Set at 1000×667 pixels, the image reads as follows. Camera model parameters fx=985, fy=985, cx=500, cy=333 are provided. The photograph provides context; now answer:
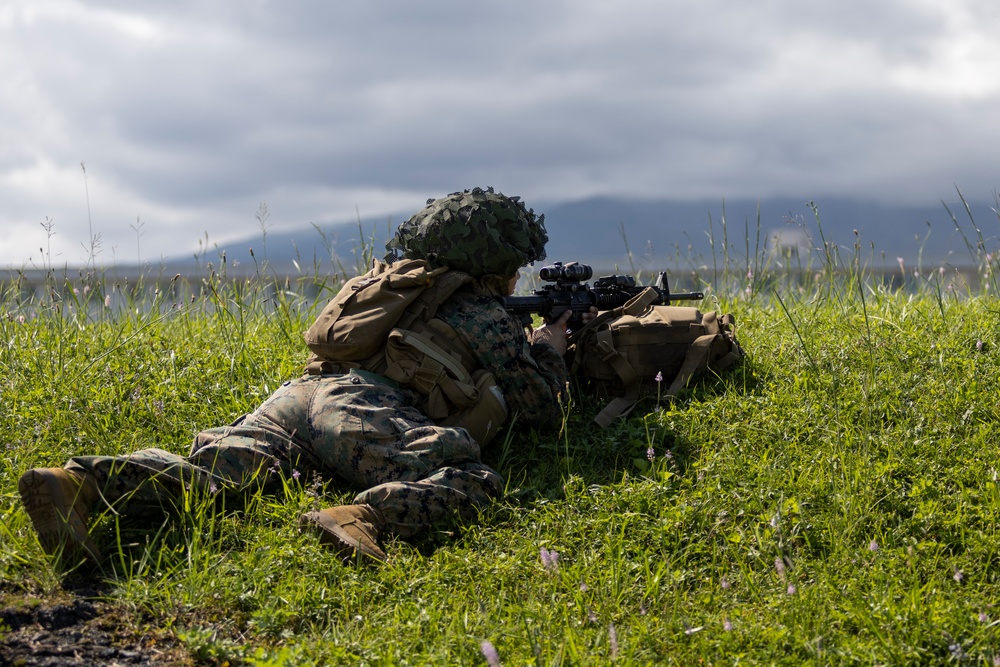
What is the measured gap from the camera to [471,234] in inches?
211

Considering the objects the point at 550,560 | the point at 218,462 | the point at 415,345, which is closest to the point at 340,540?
the point at 218,462

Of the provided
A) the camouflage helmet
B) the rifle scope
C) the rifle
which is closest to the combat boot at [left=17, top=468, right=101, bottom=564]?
the camouflage helmet

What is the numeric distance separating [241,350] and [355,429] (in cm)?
232

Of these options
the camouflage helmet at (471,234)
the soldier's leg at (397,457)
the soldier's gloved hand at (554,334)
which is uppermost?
the camouflage helmet at (471,234)

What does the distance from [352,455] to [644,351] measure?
194 centimetres

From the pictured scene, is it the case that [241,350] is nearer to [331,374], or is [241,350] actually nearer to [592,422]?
[331,374]

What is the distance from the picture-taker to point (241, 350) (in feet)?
22.5

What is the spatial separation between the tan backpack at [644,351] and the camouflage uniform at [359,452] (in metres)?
0.79

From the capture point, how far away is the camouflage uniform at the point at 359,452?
4.66 m

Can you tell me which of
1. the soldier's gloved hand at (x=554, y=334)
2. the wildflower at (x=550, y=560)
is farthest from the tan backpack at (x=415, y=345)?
the wildflower at (x=550, y=560)

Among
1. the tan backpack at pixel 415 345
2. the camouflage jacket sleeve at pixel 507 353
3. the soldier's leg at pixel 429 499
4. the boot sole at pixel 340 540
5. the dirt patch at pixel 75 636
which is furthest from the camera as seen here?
the camouflage jacket sleeve at pixel 507 353

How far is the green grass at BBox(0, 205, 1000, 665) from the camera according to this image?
3889 millimetres

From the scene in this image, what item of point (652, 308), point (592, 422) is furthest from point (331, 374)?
point (652, 308)

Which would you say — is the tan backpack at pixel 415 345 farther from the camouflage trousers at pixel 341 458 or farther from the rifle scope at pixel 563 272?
the rifle scope at pixel 563 272
